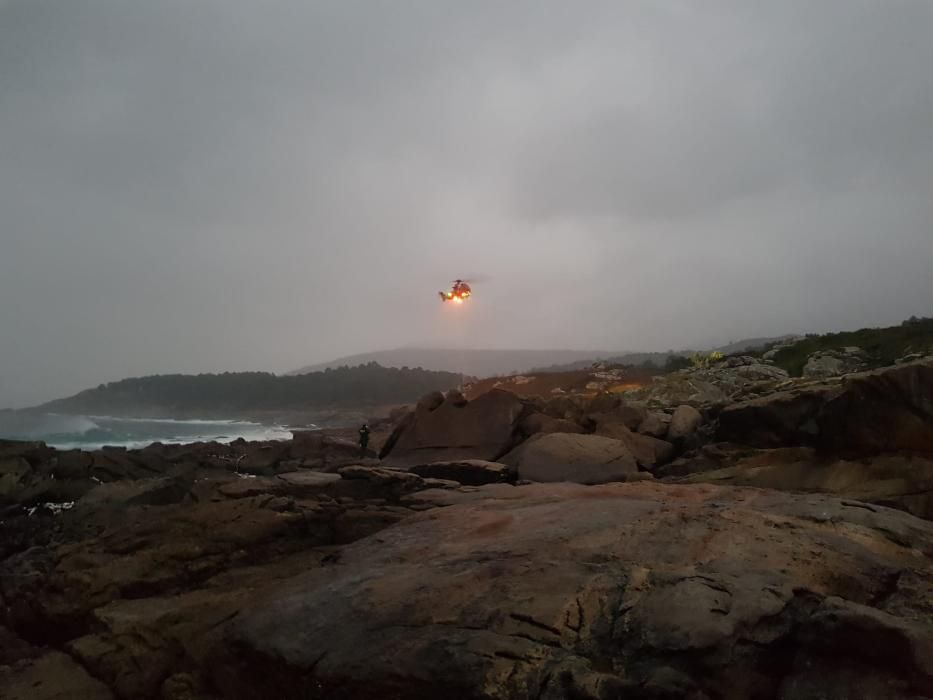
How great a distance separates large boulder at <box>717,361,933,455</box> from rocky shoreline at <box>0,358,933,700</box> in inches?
1.3

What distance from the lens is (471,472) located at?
1036 cm

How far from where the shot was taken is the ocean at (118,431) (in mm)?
63094

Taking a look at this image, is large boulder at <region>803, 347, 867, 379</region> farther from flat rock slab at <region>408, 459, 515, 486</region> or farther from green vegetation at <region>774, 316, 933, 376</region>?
flat rock slab at <region>408, 459, 515, 486</region>

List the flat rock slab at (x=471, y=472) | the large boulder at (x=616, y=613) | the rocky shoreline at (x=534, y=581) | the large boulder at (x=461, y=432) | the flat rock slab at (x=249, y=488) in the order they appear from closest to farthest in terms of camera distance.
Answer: the large boulder at (x=616, y=613), the rocky shoreline at (x=534, y=581), the flat rock slab at (x=249, y=488), the flat rock slab at (x=471, y=472), the large boulder at (x=461, y=432)

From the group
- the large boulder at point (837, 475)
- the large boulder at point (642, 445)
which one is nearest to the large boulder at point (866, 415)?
the large boulder at point (837, 475)

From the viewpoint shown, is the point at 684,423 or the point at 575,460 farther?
the point at 684,423

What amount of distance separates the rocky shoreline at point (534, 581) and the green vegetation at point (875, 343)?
74.8ft

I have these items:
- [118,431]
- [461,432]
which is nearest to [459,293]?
[461,432]

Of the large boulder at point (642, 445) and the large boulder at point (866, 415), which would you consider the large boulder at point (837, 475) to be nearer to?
the large boulder at point (866, 415)

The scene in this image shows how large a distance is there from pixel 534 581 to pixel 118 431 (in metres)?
88.8

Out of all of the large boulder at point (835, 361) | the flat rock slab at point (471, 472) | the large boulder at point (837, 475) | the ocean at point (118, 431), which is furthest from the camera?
the ocean at point (118, 431)

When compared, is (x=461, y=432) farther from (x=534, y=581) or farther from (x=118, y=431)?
(x=118, y=431)

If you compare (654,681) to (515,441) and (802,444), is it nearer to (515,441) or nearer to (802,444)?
(802,444)

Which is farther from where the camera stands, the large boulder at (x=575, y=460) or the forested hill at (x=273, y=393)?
the forested hill at (x=273, y=393)
